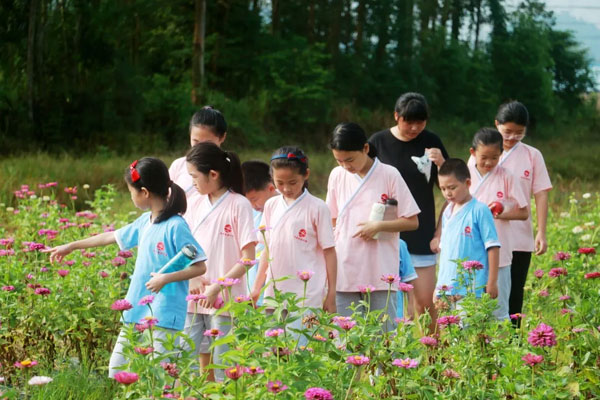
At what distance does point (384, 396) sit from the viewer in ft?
11.7

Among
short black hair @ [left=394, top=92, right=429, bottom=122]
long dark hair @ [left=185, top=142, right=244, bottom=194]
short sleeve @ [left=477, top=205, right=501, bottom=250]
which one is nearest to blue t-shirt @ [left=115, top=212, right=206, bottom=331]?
long dark hair @ [left=185, top=142, right=244, bottom=194]

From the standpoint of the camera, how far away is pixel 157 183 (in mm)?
4141

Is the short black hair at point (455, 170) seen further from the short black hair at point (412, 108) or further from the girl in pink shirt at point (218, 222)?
the girl in pink shirt at point (218, 222)

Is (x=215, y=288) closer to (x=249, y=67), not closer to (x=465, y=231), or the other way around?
(x=465, y=231)

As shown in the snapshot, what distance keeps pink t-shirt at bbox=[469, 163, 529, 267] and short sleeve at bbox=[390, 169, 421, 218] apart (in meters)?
0.74

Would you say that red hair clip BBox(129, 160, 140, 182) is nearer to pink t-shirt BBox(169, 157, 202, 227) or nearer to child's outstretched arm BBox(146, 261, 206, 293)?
child's outstretched arm BBox(146, 261, 206, 293)

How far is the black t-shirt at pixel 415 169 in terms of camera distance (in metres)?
5.48

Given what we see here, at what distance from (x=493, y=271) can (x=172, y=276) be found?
6.09ft

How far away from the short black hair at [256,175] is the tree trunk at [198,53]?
17425mm

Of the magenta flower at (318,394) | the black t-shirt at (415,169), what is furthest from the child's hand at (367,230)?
the magenta flower at (318,394)

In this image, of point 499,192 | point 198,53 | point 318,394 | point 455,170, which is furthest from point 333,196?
point 198,53

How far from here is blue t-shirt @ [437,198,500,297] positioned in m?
4.90

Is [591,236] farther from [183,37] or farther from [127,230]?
[183,37]

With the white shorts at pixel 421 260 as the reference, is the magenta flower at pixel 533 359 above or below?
above
